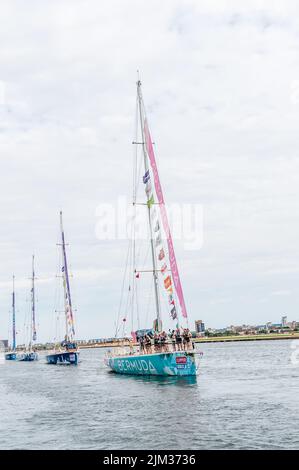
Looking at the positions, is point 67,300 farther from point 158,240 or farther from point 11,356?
point 11,356

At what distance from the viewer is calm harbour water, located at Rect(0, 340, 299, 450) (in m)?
23.5

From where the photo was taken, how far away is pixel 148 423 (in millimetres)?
27672

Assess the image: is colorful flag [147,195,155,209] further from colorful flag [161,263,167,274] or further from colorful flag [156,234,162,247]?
colorful flag [161,263,167,274]

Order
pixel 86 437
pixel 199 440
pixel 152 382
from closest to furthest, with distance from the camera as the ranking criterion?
pixel 199 440 → pixel 86 437 → pixel 152 382

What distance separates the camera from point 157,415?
29.9m

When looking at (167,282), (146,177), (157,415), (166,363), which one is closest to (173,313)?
(167,282)

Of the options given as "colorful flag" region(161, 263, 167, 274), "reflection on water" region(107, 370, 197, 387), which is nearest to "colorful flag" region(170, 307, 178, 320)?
"colorful flag" region(161, 263, 167, 274)

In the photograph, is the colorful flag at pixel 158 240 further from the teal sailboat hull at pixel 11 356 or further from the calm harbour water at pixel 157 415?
the teal sailboat hull at pixel 11 356

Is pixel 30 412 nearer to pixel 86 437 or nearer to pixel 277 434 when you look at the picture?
pixel 86 437

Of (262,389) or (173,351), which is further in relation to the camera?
(173,351)

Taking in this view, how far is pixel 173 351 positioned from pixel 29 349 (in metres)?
92.7

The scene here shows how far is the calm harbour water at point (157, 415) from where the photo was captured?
23469 millimetres

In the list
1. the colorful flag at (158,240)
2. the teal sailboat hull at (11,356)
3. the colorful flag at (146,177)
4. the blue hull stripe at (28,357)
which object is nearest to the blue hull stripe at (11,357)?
the teal sailboat hull at (11,356)
